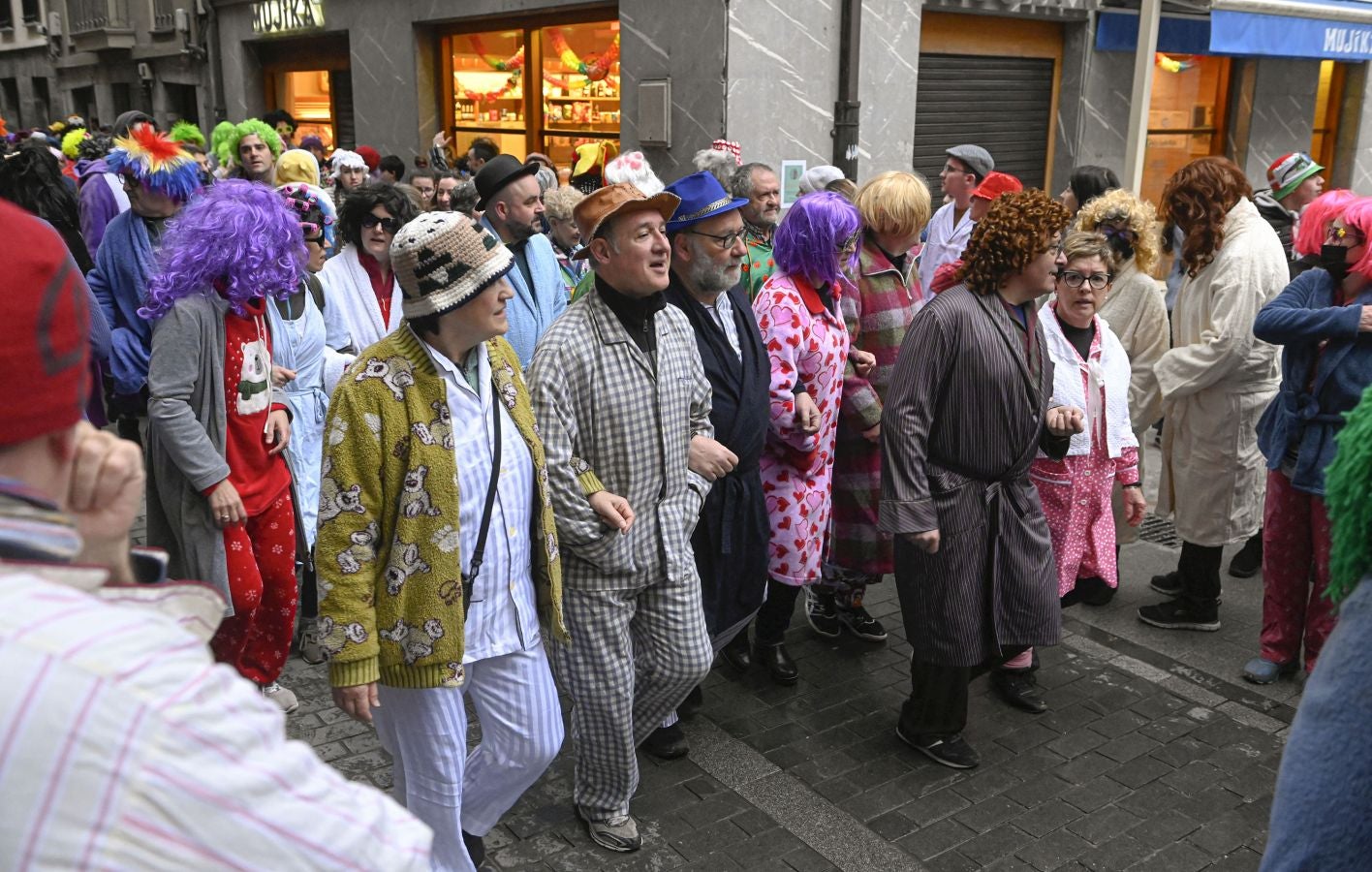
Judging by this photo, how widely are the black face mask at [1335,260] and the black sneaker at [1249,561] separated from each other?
6.80 ft

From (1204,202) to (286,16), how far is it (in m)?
14.2

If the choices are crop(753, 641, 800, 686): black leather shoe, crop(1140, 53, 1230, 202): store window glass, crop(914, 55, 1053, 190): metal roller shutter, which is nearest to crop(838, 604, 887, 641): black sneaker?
crop(753, 641, 800, 686): black leather shoe

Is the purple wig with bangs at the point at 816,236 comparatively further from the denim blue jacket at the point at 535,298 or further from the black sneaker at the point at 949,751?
the black sneaker at the point at 949,751

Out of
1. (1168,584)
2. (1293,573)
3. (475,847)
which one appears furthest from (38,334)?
(1168,584)

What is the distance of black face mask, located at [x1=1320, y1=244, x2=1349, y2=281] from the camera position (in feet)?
14.6

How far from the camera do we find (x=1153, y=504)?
7.25 metres

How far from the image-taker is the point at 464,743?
3.11 m

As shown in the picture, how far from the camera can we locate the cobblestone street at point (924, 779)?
3.67 m

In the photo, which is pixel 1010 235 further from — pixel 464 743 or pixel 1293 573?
pixel 464 743

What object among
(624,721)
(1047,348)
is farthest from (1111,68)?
(624,721)

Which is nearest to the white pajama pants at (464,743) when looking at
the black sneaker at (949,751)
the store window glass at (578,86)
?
the black sneaker at (949,751)

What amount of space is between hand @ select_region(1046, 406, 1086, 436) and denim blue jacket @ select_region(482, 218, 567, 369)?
2.11m

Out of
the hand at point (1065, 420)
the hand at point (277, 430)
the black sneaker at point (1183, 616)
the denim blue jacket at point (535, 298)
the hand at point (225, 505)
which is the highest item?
the denim blue jacket at point (535, 298)

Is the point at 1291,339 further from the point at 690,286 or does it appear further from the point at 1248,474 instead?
the point at 690,286
